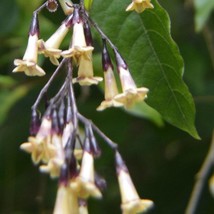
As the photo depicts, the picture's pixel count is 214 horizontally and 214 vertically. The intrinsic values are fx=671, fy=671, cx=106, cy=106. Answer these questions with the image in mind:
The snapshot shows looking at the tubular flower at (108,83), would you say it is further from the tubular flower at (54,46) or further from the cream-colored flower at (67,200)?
the cream-colored flower at (67,200)

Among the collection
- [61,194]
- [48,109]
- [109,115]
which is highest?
[48,109]

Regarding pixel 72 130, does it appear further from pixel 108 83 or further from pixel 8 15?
pixel 8 15

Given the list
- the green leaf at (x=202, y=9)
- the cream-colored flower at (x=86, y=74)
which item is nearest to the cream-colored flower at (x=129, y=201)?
the cream-colored flower at (x=86, y=74)

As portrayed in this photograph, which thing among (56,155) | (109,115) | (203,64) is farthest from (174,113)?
(203,64)

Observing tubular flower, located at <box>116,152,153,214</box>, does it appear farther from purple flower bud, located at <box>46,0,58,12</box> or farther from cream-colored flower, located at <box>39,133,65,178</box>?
purple flower bud, located at <box>46,0,58,12</box>

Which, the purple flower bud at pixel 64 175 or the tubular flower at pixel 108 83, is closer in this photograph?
the purple flower bud at pixel 64 175

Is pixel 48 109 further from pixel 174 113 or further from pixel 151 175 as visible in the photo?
pixel 151 175
